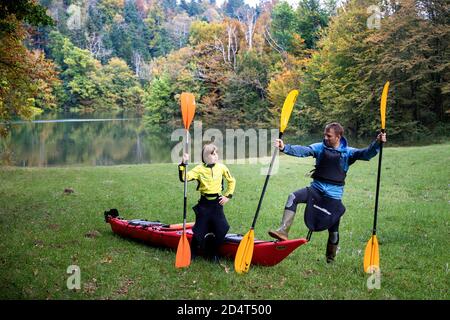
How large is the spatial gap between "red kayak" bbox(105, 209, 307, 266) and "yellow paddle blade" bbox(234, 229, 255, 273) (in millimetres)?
229

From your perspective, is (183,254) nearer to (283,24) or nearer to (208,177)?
(208,177)

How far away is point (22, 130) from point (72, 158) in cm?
1978

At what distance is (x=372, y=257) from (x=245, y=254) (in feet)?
6.12

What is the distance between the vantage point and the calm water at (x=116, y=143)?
29.0 m

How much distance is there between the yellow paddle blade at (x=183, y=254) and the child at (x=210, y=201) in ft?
0.74

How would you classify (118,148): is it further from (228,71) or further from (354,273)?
(354,273)

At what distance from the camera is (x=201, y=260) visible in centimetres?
707

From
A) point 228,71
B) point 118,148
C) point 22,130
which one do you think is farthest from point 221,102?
point 22,130

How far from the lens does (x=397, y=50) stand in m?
28.7

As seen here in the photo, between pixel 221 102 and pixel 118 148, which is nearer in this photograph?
pixel 118 148

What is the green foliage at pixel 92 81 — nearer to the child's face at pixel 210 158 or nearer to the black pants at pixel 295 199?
the child's face at pixel 210 158

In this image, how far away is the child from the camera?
6754 mm

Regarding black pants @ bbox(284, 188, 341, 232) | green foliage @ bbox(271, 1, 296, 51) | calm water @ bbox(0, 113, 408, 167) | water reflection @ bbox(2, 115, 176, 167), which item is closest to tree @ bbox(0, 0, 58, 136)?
black pants @ bbox(284, 188, 341, 232)

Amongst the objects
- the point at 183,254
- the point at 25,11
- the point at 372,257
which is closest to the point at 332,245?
the point at 372,257
